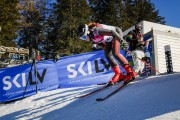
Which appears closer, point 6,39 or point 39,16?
point 6,39

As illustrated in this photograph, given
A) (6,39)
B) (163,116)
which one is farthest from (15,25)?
(163,116)

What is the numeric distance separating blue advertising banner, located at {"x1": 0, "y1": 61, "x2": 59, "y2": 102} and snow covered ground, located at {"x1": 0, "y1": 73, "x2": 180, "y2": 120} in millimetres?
2557

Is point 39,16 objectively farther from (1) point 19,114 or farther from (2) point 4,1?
(1) point 19,114

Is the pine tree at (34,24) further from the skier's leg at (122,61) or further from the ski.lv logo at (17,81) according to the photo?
the skier's leg at (122,61)

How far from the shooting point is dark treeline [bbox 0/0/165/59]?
31.9m

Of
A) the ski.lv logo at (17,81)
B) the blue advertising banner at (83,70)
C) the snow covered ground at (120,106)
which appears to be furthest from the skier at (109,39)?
the ski.lv logo at (17,81)

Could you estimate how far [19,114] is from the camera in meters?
8.30

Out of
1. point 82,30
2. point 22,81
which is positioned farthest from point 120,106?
point 22,81

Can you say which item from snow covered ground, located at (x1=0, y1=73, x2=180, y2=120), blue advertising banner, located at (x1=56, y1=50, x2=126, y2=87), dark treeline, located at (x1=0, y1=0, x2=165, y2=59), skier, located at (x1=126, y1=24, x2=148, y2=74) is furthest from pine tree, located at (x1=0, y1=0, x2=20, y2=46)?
snow covered ground, located at (x1=0, y1=73, x2=180, y2=120)

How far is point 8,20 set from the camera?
106 ft

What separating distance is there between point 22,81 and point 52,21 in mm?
25297

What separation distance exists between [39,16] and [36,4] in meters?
1.73

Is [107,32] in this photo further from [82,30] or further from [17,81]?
[17,81]

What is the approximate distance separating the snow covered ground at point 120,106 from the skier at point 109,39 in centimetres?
49
